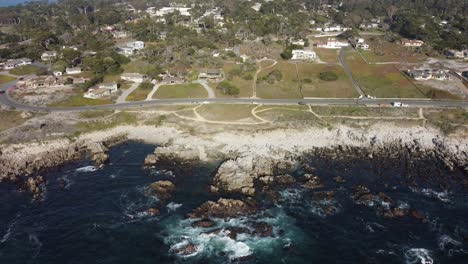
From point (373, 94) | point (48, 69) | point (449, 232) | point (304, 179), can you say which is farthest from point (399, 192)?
point (48, 69)

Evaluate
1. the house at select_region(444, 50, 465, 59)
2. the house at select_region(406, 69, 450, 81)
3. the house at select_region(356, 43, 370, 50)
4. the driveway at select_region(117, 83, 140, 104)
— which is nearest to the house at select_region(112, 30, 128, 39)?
the driveway at select_region(117, 83, 140, 104)

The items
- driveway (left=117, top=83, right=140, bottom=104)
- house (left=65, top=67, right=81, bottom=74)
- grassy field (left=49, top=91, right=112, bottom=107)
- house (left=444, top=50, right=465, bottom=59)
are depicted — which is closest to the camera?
grassy field (left=49, top=91, right=112, bottom=107)

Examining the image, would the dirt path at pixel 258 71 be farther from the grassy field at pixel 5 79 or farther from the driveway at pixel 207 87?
the grassy field at pixel 5 79

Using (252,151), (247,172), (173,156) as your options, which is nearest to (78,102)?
(173,156)

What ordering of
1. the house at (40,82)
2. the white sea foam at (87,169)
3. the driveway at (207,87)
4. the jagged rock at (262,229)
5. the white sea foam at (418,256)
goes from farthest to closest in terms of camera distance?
1. the house at (40,82)
2. the driveway at (207,87)
3. the white sea foam at (87,169)
4. the jagged rock at (262,229)
5. the white sea foam at (418,256)

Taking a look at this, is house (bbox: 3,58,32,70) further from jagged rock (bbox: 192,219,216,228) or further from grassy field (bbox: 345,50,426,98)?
grassy field (bbox: 345,50,426,98)

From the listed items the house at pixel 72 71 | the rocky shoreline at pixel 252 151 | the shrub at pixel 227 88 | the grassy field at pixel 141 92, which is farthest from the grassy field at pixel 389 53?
the house at pixel 72 71
